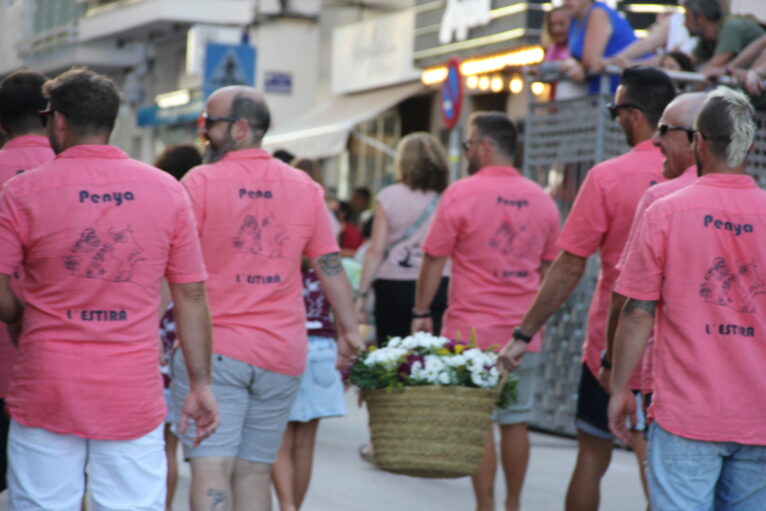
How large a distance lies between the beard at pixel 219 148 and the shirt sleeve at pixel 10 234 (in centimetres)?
166

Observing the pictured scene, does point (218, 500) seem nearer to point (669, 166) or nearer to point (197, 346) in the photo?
point (197, 346)

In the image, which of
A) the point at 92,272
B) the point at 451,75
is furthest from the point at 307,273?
the point at 451,75

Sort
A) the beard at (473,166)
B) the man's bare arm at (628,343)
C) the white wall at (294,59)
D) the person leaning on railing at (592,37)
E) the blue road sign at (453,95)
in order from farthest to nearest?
the white wall at (294,59)
the blue road sign at (453,95)
the person leaning on railing at (592,37)
the beard at (473,166)
the man's bare arm at (628,343)

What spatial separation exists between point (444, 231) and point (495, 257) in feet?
0.97

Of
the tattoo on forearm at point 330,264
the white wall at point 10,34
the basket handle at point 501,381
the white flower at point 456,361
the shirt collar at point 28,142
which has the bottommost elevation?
the basket handle at point 501,381

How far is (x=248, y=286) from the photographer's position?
629 centimetres

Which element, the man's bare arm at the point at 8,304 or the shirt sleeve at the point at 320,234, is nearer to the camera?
the man's bare arm at the point at 8,304

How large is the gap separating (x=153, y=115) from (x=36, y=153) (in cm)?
3013

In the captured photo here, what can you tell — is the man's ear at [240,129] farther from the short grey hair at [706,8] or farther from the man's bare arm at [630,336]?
the short grey hair at [706,8]

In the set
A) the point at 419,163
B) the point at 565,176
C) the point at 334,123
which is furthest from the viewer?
the point at 334,123

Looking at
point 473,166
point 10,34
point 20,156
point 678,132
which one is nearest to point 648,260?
point 678,132

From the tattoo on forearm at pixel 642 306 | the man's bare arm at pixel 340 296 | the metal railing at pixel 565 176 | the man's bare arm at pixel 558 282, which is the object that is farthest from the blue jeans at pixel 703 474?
the metal railing at pixel 565 176

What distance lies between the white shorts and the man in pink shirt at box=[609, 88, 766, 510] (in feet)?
5.45

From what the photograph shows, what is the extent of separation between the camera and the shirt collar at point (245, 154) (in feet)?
21.2
